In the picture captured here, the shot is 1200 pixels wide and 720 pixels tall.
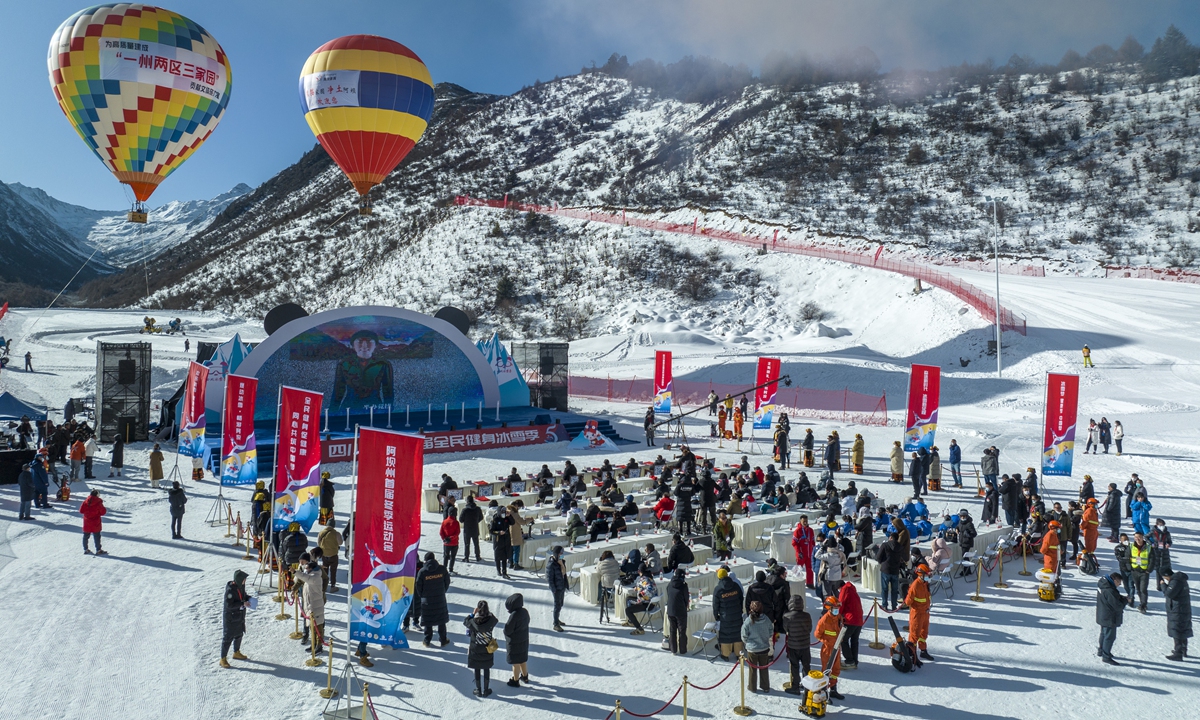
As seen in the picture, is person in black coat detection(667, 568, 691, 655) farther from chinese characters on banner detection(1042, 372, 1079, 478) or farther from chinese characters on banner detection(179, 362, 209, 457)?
chinese characters on banner detection(179, 362, 209, 457)

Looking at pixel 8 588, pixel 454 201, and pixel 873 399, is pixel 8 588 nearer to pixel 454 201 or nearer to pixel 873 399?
pixel 873 399

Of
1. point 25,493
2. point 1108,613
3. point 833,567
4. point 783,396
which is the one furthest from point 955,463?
point 25,493

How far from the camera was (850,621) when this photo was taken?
9.55 meters

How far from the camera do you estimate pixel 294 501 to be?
1295 cm

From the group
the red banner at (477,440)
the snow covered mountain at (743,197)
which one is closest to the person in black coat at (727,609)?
the red banner at (477,440)

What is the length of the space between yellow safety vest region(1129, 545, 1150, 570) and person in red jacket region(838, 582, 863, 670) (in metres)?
5.29

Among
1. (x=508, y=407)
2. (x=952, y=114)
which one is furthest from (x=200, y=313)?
(x=952, y=114)

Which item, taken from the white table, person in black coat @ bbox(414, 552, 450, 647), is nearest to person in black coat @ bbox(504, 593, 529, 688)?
person in black coat @ bbox(414, 552, 450, 647)

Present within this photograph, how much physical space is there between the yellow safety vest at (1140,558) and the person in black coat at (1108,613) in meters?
2.19

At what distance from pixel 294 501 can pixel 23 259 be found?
158813 mm

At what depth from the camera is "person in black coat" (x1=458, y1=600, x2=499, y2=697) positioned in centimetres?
909

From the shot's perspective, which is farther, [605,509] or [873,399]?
[873,399]

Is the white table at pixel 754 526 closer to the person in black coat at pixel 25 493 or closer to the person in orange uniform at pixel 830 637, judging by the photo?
the person in orange uniform at pixel 830 637

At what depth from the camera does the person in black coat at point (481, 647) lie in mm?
9094
